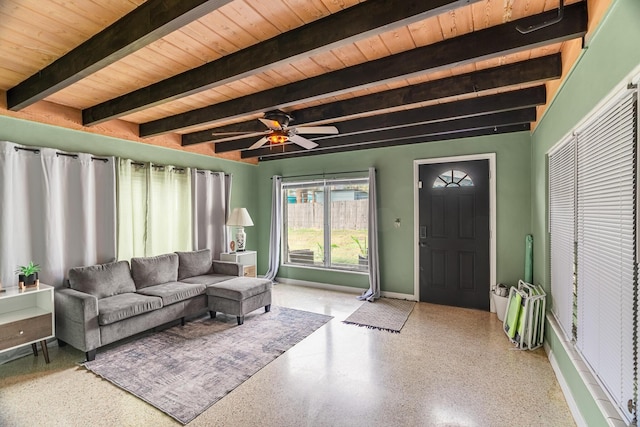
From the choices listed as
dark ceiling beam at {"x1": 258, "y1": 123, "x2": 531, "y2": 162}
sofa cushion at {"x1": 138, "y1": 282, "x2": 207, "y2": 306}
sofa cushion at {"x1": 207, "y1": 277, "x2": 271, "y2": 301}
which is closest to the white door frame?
dark ceiling beam at {"x1": 258, "y1": 123, "x2": 531, "y2": 162}

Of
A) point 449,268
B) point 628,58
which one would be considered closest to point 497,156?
point 449,268

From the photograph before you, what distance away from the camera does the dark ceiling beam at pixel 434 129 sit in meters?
3.50

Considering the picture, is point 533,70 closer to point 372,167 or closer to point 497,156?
point 497,156

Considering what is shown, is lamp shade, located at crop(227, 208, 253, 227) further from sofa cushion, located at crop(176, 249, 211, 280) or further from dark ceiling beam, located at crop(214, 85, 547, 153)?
dark ceiling beam, located at crop(214, 85, 547, 153)

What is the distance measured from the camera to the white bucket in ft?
12.4

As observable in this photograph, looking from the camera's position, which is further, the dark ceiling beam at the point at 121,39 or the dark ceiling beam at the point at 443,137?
the dark ceiling beam at the point at 443,137

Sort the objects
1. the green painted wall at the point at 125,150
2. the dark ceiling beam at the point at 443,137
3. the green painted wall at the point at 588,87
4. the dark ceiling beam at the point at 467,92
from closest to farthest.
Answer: the green painted wall at the point at 588,87 → the dark ceiling beam at the point at 467,92 → the green painted wall at the point at 125,150 → the dark ceiling beam at the point at 443,137

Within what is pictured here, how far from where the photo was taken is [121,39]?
1.81m

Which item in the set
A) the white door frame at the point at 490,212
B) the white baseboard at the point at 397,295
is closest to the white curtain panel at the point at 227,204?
the white baseboard at the point at 397,295

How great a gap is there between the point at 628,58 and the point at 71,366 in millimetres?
4510

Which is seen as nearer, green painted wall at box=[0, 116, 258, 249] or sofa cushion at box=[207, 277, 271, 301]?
green painted wall at box=[0, 116, 258, 249]

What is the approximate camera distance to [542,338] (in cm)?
309

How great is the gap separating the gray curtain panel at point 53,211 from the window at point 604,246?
4711 mm

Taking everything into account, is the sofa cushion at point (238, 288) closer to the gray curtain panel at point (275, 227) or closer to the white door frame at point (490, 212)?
the gray curtain panel at point (275, 227)
